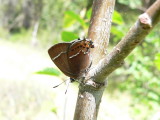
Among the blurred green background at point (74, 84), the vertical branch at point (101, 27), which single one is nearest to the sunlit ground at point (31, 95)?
the blurred green background at point (74, 84)

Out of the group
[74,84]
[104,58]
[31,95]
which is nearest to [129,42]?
[104,58]

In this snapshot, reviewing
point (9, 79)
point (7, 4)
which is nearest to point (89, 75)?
point (9, 79)

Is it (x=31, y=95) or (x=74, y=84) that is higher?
(x=74, y=84)

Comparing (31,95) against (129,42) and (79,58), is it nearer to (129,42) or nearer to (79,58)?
(79,58)

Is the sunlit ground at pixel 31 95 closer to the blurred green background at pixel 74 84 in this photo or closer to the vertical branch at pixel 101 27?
the blurred green background at pixel 74 84

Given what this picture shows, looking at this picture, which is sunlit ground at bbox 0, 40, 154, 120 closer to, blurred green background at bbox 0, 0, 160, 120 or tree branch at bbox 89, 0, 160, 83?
blurred green background at bbox 0, 0, 160, 120

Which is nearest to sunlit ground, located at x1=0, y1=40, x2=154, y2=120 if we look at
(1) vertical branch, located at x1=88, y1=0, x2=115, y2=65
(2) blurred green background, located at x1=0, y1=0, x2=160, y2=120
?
(2) blurred green background, located at x1=0, y1=0, x2=160, y2=120
